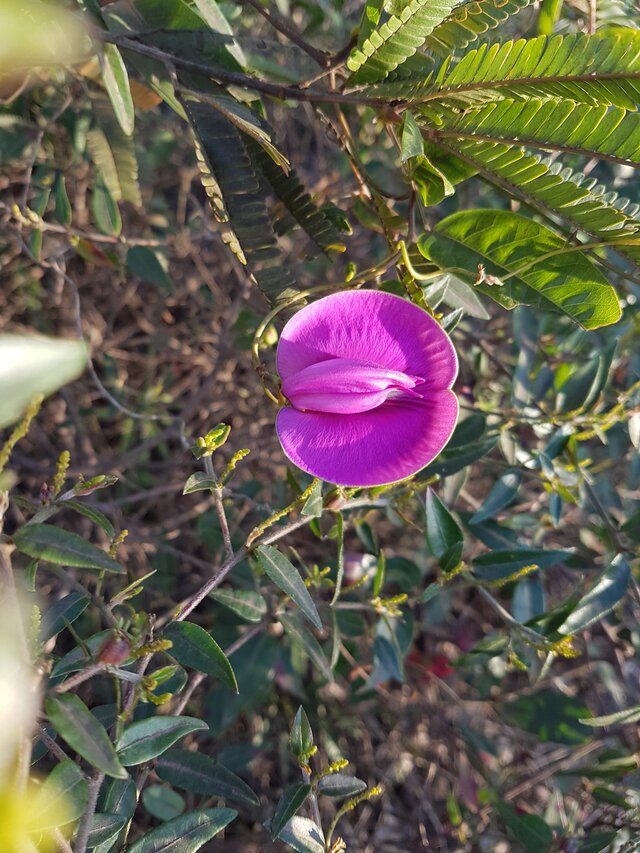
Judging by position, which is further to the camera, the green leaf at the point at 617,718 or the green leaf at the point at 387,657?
the green leaf at the point at 387,657

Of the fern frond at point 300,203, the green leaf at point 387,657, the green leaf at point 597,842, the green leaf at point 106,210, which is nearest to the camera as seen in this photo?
the fern frond at point 300,203

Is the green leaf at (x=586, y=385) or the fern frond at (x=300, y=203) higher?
the fern frond at (x=300, y=203)

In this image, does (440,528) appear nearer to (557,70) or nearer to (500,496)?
(500,496)

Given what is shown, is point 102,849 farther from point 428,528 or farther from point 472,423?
point 472,423

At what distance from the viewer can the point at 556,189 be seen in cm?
80

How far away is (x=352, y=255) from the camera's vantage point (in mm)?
2020

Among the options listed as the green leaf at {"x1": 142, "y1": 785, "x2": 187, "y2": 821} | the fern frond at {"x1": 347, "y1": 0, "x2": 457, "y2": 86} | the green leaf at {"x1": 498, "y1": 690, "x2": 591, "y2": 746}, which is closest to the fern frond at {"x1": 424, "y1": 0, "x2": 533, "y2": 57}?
the fern frond at {"x1": 347, "y1": 0, "x2": 457, "y2": 86}

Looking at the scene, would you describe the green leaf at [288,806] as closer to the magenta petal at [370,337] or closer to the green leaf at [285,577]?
the green leaf at [285,577]

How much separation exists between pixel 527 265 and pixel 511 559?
494mm

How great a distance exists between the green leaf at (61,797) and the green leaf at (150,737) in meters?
0.05

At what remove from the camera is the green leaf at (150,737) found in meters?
0.69

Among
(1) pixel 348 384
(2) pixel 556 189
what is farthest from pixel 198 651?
(2) pixel 556 189

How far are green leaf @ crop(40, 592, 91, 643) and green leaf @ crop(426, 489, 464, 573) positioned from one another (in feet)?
1.65

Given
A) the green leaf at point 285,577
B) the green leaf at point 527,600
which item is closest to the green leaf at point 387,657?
the green leaf at point 527,600
